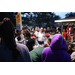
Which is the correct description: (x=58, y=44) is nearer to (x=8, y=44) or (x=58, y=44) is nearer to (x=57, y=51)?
(x=57, y=51)

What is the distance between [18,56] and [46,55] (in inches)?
24.9

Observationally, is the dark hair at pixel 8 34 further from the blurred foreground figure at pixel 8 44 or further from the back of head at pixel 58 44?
the back of head at pixel 58 44

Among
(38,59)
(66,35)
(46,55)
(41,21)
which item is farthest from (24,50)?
(41,21)

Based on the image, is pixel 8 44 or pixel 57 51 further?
pixel 57 51

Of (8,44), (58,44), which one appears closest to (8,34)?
(8,44)

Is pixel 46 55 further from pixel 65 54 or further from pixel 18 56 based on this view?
pixel 18 56

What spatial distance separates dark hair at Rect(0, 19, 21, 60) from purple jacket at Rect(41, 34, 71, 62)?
→ 0.67m

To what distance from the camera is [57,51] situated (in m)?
1.40

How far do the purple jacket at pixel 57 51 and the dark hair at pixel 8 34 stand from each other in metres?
0.67

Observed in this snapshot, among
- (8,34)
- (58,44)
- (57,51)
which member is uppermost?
(8,34)

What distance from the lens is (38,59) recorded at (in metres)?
1.65

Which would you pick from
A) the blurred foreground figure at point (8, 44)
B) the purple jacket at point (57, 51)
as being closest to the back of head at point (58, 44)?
the purple jacket at point (57, 51)

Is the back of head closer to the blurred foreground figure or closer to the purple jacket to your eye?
the purple jacket

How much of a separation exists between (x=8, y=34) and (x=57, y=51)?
3.00 ft
